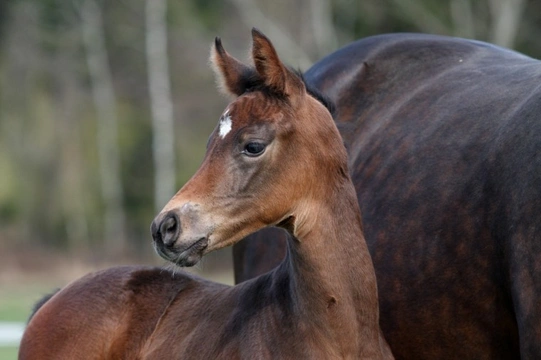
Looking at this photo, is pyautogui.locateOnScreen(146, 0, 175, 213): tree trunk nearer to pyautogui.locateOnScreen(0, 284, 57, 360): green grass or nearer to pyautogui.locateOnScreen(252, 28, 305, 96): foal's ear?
pyautogui.locateOnScreen(0, 284, 57, 360): green grass

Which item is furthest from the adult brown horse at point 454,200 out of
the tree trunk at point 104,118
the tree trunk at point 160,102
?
the tree trunk at point 104,118

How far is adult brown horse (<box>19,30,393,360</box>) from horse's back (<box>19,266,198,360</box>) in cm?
38

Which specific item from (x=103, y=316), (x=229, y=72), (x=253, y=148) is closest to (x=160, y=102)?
(x=103, y=316)

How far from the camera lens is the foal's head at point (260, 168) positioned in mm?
3646

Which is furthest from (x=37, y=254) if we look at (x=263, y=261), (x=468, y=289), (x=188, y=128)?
(x=468, y=289)

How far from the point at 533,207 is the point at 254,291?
130 centimetres

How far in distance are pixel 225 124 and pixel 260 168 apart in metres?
0.22

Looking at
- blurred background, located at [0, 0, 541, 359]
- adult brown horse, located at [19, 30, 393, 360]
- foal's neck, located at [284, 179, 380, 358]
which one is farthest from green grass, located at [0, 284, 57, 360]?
foal's neck, located at [284, 179, 380, 358]

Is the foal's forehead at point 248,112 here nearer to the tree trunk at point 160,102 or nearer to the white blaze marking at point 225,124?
the white blaze marking at point 225,124

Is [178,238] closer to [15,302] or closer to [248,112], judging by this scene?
[248,112]

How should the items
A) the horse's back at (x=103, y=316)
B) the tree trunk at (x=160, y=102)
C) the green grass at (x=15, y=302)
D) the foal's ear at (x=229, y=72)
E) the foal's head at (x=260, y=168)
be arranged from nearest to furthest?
the foal's head at (x=260, y=168)
the foal's ear at (x=229, y=72)
the horse's back at (x=103, y=316)
the green grass at (x=15, y=302)
the tree trunk at (x=160, y=102)

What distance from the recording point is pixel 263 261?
5.19m

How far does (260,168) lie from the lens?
3752mm

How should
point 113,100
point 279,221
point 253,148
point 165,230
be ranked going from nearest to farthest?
point 165,230, point 253,148, point 279,221, point 113,100
